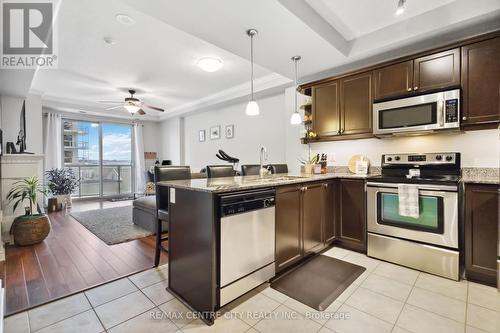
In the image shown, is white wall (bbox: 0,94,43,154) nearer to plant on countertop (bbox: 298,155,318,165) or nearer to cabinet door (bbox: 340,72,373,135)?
plant on countertop (bbox: 298,155,318,165)

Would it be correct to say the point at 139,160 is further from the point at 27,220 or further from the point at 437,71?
the point at 437,71

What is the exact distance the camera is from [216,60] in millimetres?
3748

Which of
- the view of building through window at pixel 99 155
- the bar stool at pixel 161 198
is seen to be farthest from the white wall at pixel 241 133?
the bar stool at pixel 161 198

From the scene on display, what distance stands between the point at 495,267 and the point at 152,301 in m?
2.92

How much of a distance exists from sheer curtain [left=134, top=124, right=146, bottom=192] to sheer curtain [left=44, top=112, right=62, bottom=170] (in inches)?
79.7

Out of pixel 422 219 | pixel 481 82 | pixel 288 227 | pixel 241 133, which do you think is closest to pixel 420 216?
pixel 422 219

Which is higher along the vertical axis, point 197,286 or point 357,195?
point 357,195

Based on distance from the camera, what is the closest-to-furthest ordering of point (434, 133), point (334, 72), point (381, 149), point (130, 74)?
point (434, 133) < point (381, 149) < point (334, 72) < point (130, 74)

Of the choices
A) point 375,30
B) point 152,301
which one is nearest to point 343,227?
point 152,301

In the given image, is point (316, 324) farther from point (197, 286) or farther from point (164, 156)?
point (164, 156)

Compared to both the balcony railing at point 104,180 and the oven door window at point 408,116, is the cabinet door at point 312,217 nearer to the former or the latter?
the oven door window at point 408,116

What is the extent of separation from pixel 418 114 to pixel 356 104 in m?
0.77

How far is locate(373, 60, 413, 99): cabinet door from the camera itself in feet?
9.06

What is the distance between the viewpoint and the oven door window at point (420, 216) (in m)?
2.24
